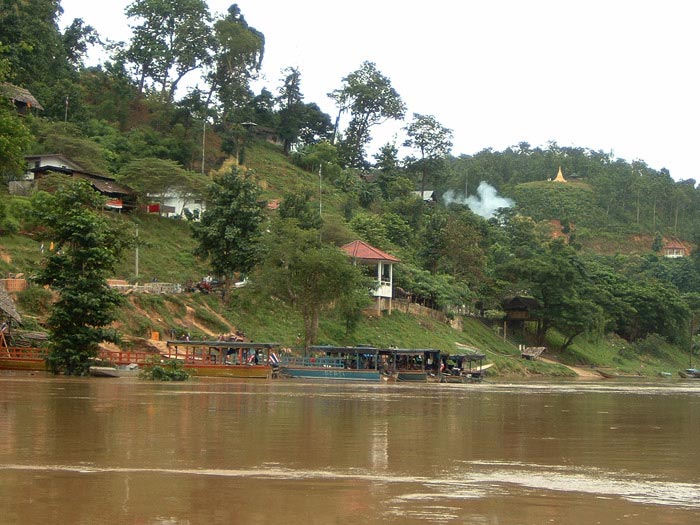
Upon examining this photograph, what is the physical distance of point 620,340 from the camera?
86.9 meters

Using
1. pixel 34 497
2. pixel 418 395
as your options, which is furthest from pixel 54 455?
pixel 418 395

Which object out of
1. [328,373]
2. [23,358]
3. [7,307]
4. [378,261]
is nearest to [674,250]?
[378,261]

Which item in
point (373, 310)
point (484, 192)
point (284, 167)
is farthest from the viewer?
point (484, 192)

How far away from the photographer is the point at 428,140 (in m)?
95.4

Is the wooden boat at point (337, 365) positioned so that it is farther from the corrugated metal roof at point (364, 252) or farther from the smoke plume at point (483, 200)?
the smoke plume at point (483, 200)

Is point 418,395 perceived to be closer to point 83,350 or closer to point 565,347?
point 83,350

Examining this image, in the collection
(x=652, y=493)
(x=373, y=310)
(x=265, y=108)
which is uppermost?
(x=265, y=108)

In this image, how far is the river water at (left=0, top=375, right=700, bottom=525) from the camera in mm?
11172

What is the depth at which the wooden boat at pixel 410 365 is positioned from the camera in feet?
167

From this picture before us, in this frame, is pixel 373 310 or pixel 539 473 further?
pixel 373 310

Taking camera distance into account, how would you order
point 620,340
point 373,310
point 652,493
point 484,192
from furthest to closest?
point 484,192 < point 620,340 < point 373,310 < point 652,493

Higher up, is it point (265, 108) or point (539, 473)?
point (265, 108)

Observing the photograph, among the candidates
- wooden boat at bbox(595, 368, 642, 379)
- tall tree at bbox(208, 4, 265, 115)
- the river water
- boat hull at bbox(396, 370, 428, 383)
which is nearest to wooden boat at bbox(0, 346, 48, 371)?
the river water

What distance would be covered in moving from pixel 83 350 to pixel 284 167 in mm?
58376
